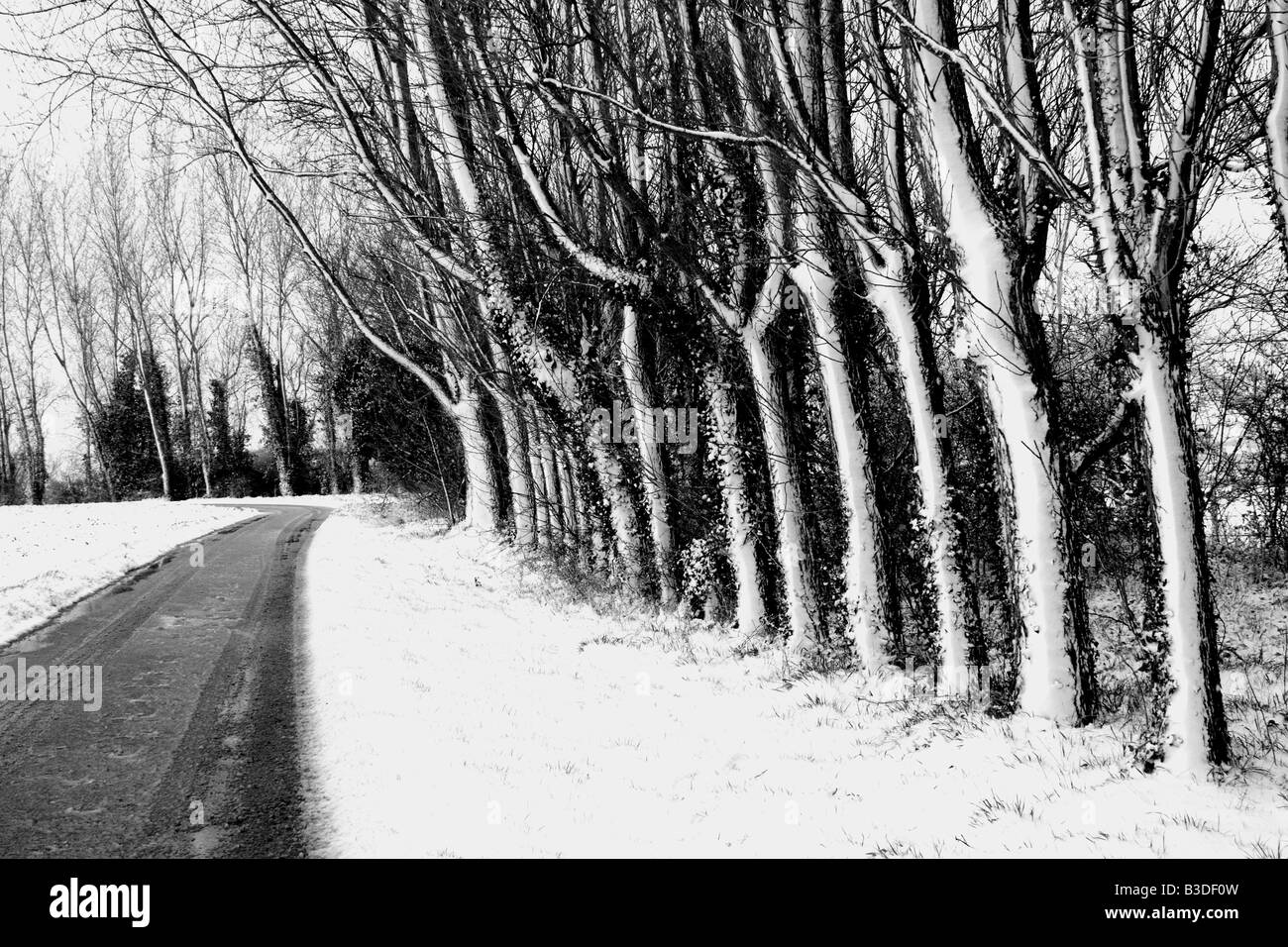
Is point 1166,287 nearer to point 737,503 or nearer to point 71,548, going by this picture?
point 737,503

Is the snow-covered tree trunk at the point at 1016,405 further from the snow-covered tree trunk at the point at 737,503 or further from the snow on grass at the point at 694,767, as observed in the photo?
the snow-covered tree trunk at the point at 737,503

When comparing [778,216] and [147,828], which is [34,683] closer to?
[147,828]

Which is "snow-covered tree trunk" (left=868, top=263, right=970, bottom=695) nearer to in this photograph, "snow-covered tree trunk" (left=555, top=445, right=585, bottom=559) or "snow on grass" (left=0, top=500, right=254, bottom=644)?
"snow-covered tree trunk" (left=555, top=445, right=585, bottom=559)

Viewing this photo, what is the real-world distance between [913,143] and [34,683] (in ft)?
28.3

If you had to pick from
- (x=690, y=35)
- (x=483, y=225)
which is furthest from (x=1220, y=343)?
(x=483, y=225)

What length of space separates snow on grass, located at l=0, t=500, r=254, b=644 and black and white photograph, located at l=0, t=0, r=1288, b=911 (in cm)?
18

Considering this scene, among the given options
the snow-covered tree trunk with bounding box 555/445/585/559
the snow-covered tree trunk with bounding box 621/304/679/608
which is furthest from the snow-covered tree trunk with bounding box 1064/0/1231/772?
the snow-covered tree trunk with bounding box 555/445/585/559

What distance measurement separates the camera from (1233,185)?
5.98m

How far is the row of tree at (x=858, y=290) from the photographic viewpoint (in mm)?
4410

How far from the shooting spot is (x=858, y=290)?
22.5 feet

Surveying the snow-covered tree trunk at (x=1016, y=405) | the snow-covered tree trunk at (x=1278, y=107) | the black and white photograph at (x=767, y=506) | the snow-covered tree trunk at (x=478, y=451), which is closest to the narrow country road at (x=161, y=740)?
the black and white photograph at (x=767, y=506)

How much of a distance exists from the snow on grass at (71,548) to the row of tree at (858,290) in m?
6.13

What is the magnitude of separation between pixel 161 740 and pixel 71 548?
12.8m

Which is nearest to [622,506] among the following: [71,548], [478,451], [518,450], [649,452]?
[649,452]
